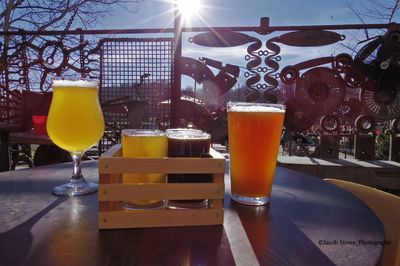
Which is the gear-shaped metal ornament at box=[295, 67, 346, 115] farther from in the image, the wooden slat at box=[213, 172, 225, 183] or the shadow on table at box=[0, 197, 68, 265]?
the shadow on table at box=[0, 197, 68, 265]

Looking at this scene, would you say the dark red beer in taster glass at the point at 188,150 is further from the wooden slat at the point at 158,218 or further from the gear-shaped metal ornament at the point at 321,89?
the gear-shaped metal ornament at the point at 321,89

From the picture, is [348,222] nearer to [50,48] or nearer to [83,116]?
[83,116]

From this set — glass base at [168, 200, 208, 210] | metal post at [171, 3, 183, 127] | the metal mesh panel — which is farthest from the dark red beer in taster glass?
the metal mesh panel

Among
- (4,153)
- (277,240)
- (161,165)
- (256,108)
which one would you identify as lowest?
(4,153)

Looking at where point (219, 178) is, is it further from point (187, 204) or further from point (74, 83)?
point (74, 83)

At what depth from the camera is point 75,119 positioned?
99 centimetres

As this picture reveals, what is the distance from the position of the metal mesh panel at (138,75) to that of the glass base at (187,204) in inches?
79.4

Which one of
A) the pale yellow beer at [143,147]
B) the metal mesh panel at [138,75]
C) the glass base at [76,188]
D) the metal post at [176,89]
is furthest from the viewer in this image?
the metal mesh panel at [138,75]

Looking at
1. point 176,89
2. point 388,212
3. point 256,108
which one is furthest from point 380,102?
point 256,108

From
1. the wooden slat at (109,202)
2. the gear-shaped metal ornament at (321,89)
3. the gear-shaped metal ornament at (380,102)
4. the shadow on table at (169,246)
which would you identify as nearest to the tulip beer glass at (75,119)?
the wooden slat at (109,202)

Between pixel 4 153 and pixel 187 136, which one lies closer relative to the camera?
pixel 187 136

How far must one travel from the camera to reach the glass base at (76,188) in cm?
94

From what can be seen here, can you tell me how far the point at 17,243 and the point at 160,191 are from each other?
0.89 ft

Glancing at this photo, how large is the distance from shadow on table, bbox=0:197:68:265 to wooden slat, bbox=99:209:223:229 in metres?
0.13
